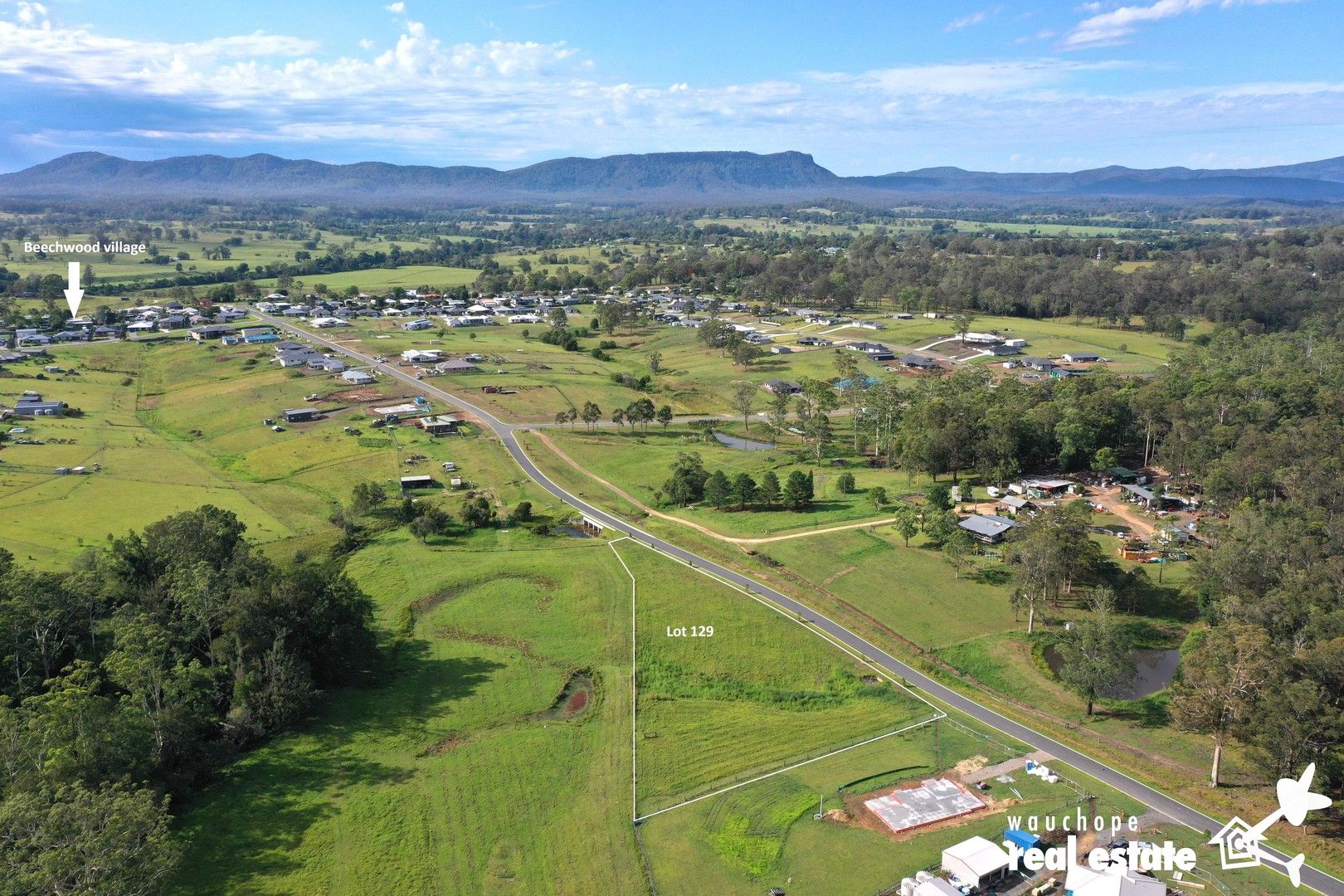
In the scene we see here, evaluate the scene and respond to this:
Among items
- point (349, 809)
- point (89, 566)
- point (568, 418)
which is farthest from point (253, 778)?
point (568, 418)

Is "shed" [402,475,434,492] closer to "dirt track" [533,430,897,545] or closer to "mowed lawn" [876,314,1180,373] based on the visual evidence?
"dirt track" [533,430,897,545]

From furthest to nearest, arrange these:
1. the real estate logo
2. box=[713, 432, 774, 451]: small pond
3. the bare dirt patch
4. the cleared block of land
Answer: box=[713, 432, 774, 451]: small pond, the bare dirt patch, the cleared block of land, the real estate logo

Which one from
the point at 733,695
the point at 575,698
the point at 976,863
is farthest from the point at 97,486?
the point at 976,863

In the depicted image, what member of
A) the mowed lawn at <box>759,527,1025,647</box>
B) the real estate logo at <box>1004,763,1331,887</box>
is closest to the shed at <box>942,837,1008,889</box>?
the real estate logo at <box>1004,763,1331,887</box>

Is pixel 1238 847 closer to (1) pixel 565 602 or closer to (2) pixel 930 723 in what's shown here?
(2) pixel 930 723

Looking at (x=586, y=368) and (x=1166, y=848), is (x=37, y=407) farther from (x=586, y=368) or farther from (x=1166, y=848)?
(x=1166, y=848)
